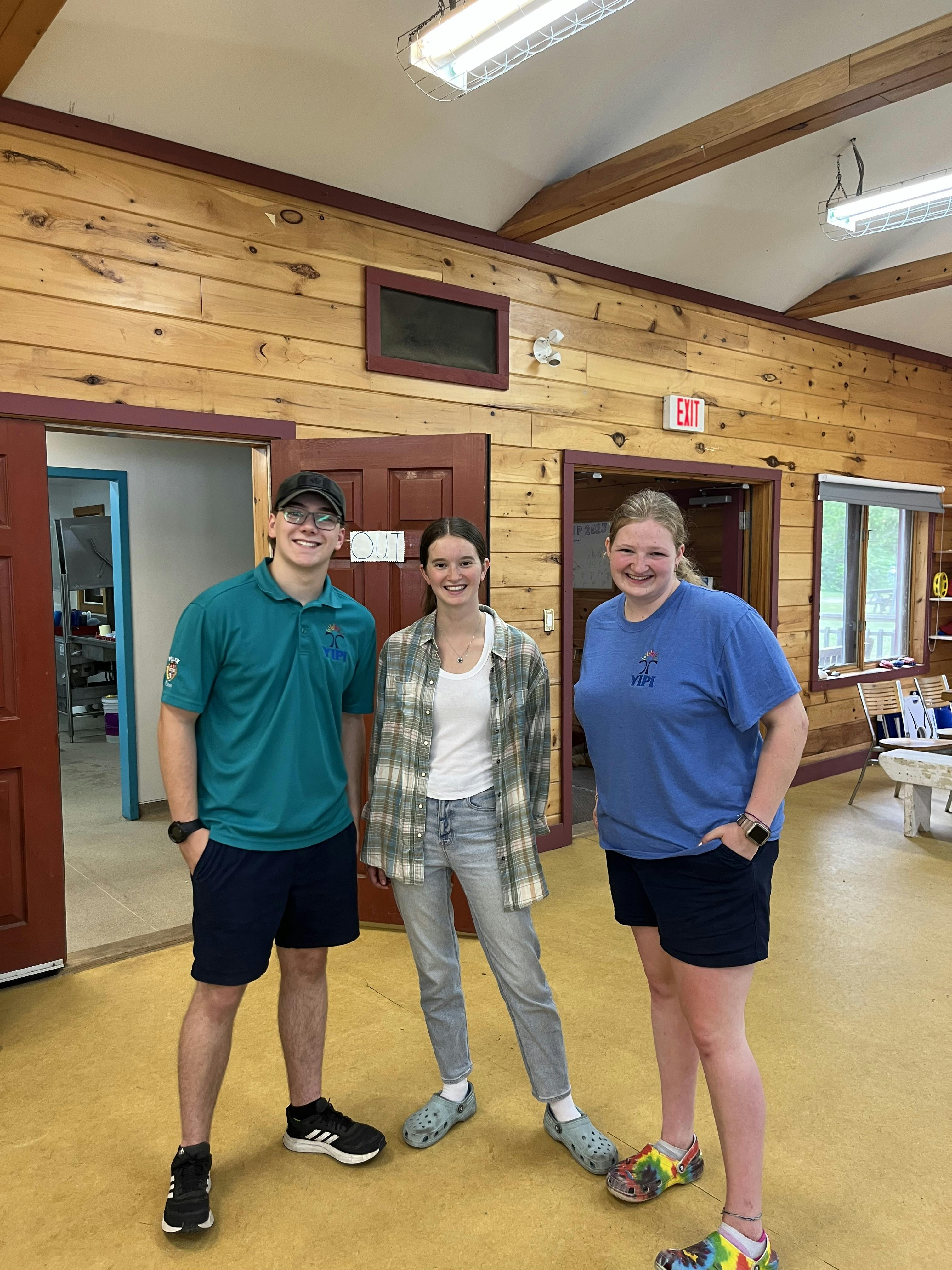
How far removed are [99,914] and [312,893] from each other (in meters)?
2.27

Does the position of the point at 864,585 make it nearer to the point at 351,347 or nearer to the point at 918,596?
the point at 918,596

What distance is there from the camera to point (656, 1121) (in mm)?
2359

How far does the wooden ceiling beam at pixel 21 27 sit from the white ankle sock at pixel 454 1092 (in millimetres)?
3177

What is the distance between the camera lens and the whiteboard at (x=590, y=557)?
7180 mm

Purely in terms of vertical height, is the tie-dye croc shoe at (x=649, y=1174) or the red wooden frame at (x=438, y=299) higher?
the red wooden frame at (x=438, y=299)

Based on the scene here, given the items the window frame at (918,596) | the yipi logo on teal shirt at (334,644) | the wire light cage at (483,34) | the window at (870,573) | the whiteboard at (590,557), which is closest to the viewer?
the yipi logo on teal shirt at (334,644)

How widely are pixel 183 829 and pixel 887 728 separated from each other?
4.84m

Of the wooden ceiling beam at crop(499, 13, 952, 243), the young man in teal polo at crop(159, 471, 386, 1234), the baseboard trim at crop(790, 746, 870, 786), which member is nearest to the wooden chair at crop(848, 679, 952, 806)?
the baseboard trim at crop(790, 746, 870, 786)

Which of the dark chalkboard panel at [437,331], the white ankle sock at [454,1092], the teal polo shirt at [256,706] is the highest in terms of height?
the dark chalkboard panel at [437,331]

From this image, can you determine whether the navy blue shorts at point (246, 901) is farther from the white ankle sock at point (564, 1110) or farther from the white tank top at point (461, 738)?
the white ankle sock at point (564, 1110)

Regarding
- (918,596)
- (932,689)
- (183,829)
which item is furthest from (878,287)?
(183,829)

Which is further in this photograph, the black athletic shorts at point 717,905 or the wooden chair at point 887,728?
the wooden chair at point 887,728

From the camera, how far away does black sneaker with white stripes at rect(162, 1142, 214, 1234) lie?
1.94 m

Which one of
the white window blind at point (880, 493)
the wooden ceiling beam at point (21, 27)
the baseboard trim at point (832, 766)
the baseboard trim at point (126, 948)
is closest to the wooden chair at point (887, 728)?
the baseboard trim at point (832, 766)
